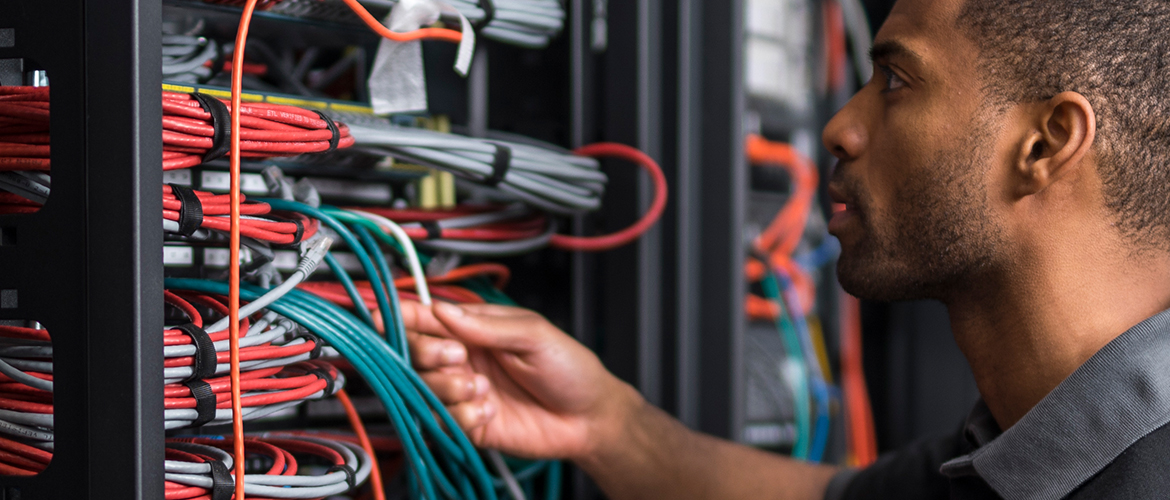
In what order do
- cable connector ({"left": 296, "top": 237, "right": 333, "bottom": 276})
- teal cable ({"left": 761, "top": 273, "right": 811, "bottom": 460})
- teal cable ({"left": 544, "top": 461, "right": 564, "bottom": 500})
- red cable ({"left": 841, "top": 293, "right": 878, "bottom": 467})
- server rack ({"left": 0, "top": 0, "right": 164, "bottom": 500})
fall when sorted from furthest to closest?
1. red cable ({"left": 841, "top": 293, "right": 878, "bottom": 467})
2. teal cable ({"left": 761, "top": 273, "right": 811, "bottom": 460})
3. teal cable ({"left": 544, "top": 461, "right": 564, "bottom": 500})
4. cable connector ({"left": 296, "top": 237, "right": 333, "bottom": 276})
5. server rack ({"left": 0, "top": 0, "right": 164, "bottom": 500})

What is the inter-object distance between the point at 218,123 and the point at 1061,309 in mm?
823

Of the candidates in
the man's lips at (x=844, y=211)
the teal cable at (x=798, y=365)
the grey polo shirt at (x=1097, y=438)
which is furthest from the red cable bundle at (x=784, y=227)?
the grey polo shirt at (x=1097, y=438)

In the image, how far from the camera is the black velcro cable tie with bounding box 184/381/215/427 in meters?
0.65

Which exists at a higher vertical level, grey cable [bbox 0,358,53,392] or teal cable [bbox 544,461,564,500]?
grey cable [bbox 0,358,53,392]

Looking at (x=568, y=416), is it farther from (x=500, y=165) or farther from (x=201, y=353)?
(x=201, y=353)

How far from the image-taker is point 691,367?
1.13 meters

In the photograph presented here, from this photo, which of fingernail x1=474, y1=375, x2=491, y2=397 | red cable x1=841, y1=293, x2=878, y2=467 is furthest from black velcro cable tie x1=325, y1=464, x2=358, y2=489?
red cable x1=841, y1=293, x2=878, y2=467

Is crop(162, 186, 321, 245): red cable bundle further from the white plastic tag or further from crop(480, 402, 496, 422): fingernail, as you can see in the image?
crop(480, 402, 496, 422): fingernail

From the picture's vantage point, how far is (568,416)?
3.47ft

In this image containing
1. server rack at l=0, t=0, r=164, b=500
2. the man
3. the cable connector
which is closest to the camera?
server rack at l=0, t=0, r=164, b=500

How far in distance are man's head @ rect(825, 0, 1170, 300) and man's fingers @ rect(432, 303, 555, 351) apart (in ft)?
1.24

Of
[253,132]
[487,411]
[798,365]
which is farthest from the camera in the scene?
[798,365]

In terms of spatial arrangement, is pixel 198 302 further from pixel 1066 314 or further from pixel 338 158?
pixel 1066 314

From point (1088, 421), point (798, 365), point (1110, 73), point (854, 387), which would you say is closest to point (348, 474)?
point (1088, 421)
